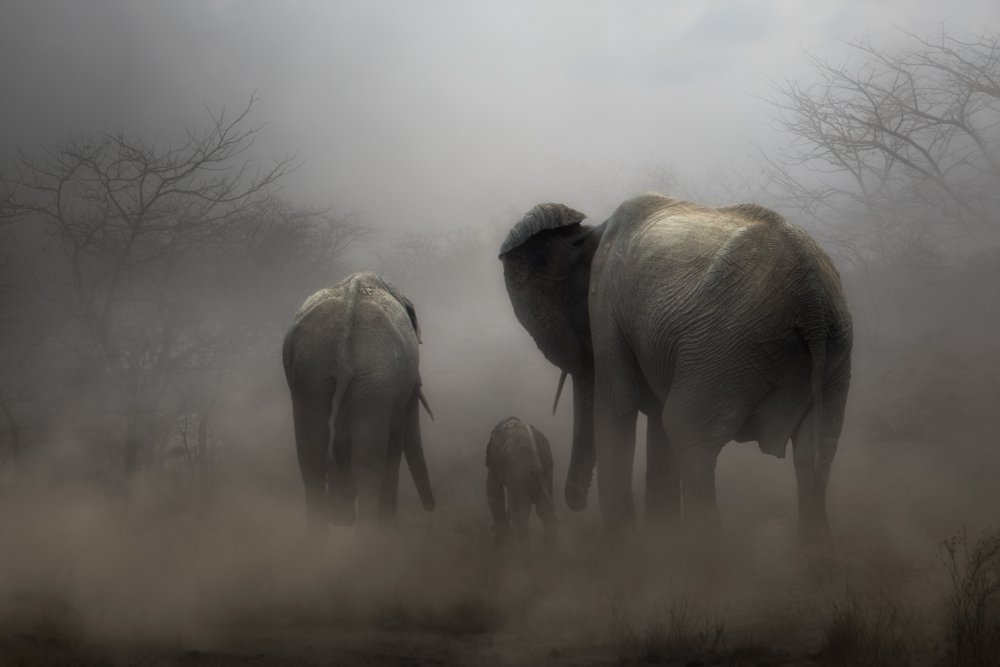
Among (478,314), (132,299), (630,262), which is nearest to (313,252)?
(132,299)

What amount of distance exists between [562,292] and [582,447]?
4.20 feet

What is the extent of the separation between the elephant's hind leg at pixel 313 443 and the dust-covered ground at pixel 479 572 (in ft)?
1.14

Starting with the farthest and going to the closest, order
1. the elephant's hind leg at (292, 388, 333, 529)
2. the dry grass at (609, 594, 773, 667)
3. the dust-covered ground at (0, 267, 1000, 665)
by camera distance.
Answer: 1. the elephant's hind leg at (292, 388, 333, 529)
2. the dust-covered ground at (0, 267, 1000, 665)
3. the dry grass at (609, 594, 773, 667)

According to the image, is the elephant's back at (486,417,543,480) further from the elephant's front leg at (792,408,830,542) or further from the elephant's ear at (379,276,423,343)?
the elephant's front leg at (792,408,830,542)

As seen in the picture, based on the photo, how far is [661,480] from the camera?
704cm

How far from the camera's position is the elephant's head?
278 inches

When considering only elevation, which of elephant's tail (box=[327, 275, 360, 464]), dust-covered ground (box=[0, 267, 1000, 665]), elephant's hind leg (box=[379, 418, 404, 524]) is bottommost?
dust-covered ground (box=[0, 267, 1000, 665])

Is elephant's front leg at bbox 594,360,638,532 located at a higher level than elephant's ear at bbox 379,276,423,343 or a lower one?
lower

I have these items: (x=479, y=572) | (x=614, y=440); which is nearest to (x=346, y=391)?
(x=479, y=572)

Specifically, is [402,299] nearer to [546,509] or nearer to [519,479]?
[519,479]

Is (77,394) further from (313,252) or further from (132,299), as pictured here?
(313,252)

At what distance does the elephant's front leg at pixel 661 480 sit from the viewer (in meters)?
7.03

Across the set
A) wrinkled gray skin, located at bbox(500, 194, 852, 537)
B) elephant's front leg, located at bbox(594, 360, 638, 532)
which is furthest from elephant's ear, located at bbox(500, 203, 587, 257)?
Answer: elephant's front leg, located at bbox(594, 360, 638, 532)

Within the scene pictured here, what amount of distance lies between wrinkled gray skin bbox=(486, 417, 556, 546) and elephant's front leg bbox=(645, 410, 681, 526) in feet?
3.28
